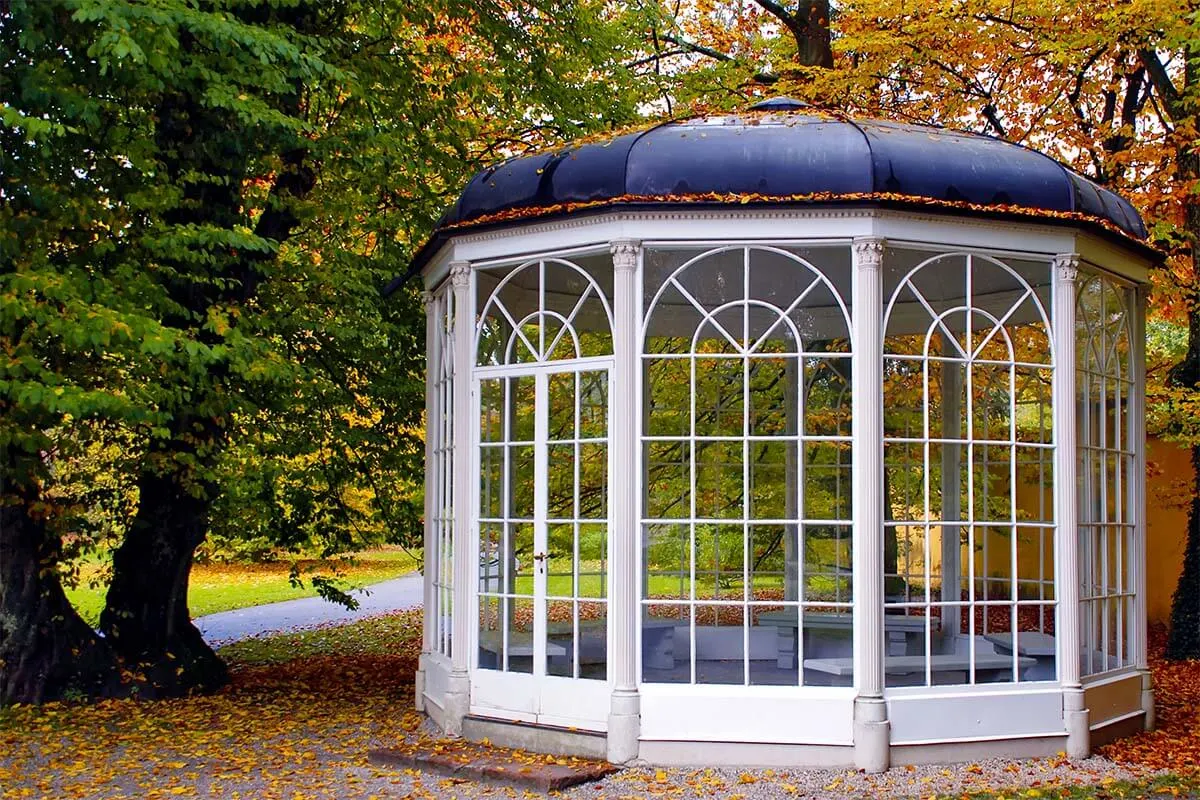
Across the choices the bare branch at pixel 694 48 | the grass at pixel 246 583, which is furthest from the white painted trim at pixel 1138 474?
the grass at pixel 246 583

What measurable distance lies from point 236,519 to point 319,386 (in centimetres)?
184

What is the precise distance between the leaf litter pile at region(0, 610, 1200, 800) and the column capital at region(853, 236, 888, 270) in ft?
9.50

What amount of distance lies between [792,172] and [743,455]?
2.16 meters

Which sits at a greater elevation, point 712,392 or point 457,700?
point 712,392

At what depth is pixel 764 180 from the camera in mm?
7641

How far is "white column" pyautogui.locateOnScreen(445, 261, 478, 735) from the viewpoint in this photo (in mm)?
8422

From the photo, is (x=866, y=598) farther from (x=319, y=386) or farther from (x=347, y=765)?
(x=319, y=386)

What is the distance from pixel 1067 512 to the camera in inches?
313

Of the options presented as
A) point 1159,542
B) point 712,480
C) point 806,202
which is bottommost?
point 1159,542

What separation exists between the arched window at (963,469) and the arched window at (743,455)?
1.79ft

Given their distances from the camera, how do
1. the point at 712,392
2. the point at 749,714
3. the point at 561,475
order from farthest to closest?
the point at 712,392
the point at 561,475
the point at 749,714

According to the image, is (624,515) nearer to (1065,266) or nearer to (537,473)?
(537,473)

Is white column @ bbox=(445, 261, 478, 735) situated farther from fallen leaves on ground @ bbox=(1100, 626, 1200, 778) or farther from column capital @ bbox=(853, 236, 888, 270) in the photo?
fallen leaves on ground @ bbox=(1100, 626, 1200, 778)

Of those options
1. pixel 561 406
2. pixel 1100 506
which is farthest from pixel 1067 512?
pixel 561 406
